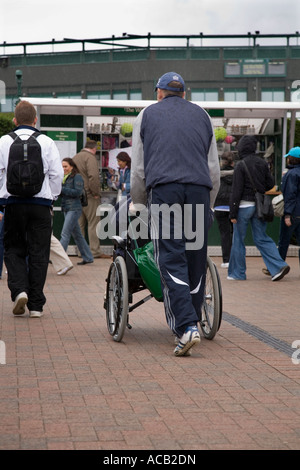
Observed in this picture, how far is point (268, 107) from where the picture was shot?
1631 cm

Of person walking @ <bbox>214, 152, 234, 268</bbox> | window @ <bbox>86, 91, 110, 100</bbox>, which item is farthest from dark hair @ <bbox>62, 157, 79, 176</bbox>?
window @ <bbox>86, 91, 110, 100</bbox>

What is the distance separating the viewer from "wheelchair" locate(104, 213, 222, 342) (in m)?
6.90

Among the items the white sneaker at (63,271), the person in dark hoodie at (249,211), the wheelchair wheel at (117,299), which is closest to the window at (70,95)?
the white sneaker at (63,271)

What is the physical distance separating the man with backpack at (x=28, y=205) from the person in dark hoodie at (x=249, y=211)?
4438mm

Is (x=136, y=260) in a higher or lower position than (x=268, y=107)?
lower

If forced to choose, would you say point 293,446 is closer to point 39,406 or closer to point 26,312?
point 39,406

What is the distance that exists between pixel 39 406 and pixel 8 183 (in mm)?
3681

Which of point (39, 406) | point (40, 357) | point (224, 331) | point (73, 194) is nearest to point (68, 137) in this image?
point (73, 194)

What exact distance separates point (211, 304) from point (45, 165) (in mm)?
2244

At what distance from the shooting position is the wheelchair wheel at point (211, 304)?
688cm

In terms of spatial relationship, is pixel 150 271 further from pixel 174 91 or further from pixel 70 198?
pixel 70 198

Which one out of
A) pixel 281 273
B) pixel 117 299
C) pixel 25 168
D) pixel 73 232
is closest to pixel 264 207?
pixel 281 273

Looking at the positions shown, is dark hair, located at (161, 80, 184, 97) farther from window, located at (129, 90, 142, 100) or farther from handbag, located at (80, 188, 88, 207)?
window, located at (129, 90, 142, 100)

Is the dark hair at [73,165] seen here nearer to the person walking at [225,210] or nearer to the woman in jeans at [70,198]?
the woman in jeans at [70,198]
